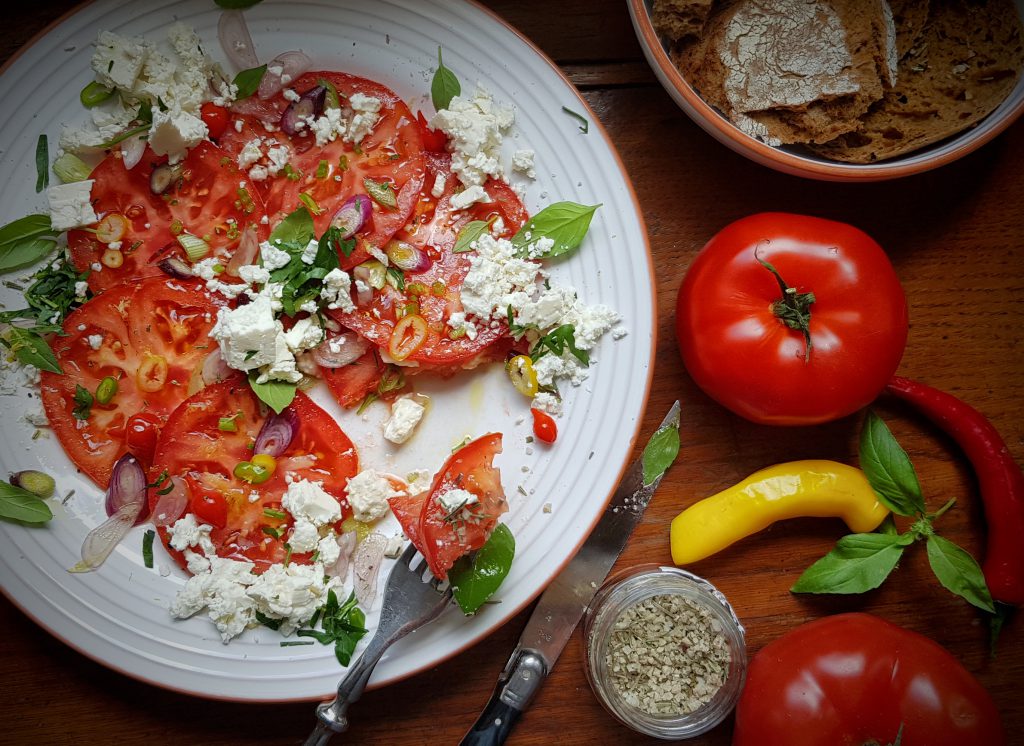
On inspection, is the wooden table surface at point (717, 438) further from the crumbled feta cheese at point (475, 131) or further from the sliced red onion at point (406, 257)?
the sliced red onion at point (406, 257)

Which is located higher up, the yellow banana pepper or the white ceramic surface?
the white ceramic surface

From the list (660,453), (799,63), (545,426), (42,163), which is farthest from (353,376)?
(799,63)

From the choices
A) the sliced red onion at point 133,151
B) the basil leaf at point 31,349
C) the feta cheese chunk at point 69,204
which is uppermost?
the sliced red onion at point 133,151

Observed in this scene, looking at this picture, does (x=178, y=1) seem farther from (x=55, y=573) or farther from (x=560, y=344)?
(x=55, y=573)

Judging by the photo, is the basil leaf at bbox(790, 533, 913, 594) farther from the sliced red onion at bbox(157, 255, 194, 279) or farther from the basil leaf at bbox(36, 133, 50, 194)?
the basil leaf at bbox(36, 133, 50, 194)

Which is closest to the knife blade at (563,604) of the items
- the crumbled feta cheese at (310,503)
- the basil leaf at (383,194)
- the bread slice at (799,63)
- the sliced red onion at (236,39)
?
the crumbled feta cheese at (310,503)

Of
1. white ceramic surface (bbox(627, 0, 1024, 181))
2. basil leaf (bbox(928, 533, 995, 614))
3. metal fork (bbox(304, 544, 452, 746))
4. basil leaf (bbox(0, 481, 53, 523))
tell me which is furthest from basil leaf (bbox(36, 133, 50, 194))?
basil leaf (bbox(928, 533, 995, 614))

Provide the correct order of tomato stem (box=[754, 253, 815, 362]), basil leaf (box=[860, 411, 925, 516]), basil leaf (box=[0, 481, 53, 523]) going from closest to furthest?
tomato stem (box=[754, 253, 815, 362]) < basil leaf (box=[0, 481, 53, 523]) < basil leaf (box=[860, 411, 925, 516])
